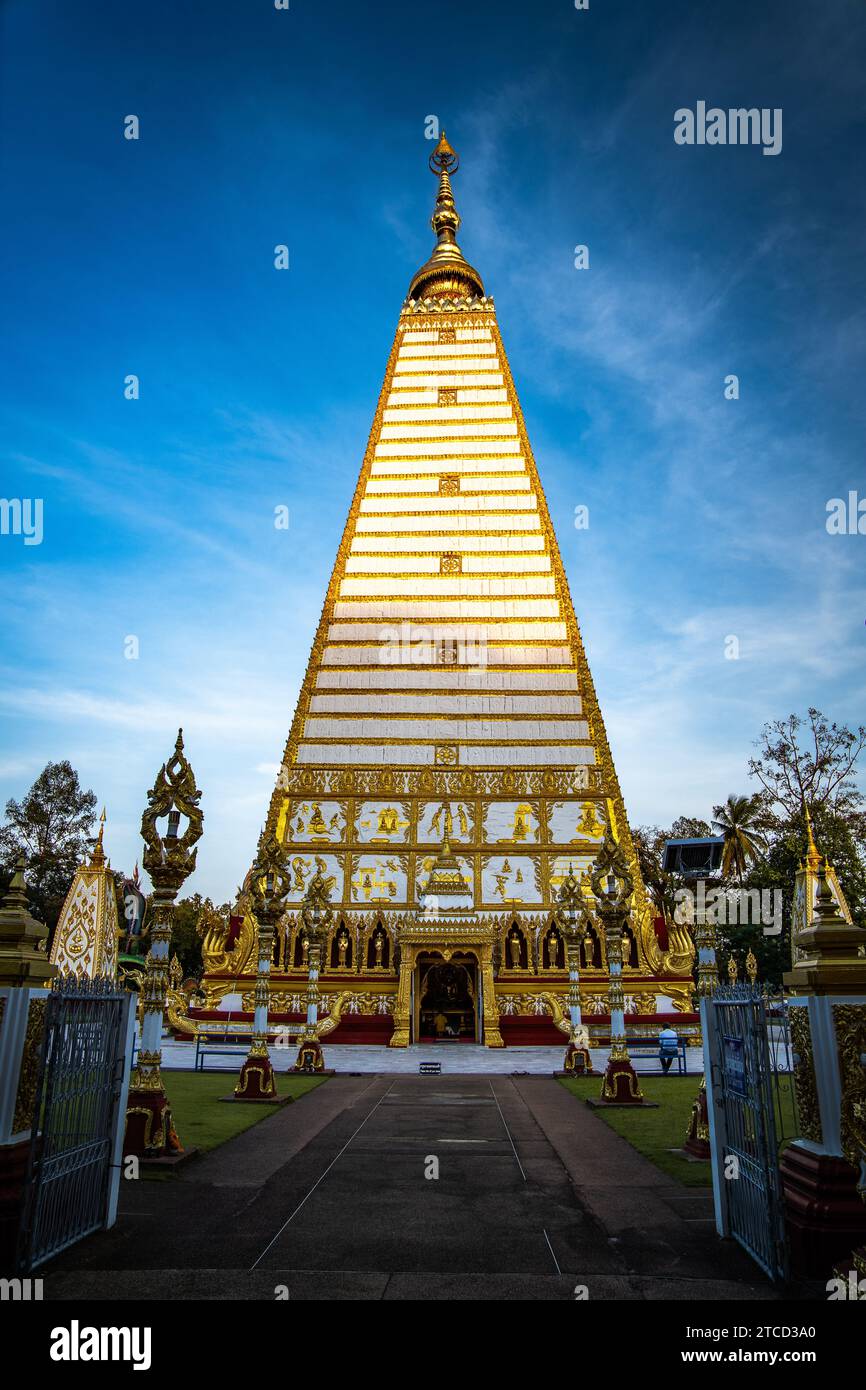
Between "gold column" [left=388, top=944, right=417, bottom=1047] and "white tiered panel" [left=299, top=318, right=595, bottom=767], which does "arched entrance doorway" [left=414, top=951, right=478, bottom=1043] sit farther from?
"white tiered panel" [left=299, top=318, right=595, bottom=767]

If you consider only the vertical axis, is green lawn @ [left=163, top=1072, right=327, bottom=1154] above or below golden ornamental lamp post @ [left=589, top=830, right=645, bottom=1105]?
below

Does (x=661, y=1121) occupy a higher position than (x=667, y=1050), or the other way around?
(x=661, y=1121)

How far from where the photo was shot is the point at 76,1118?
5895 mm

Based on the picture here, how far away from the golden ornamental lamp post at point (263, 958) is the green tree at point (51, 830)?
98.6 feet

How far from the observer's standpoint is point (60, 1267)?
209 inches

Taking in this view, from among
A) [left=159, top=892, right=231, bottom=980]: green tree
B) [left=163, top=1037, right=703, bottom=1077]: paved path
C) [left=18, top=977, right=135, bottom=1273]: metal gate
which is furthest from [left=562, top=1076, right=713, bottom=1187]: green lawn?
[left=159, top=892, right=231, bottom=980]: green tree

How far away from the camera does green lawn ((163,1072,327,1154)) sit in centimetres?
1023

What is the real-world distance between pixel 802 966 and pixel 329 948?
83.3ft

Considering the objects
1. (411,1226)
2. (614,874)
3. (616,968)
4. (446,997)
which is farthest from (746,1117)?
(446,997)

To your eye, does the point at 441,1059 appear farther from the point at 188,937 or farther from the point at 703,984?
the point at 188,937

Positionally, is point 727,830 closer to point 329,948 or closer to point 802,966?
point 329,948

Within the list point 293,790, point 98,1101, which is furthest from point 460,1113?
point 293,790

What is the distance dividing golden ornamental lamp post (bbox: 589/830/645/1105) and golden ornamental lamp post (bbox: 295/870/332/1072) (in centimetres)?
703

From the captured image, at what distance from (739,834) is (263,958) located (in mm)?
38165
